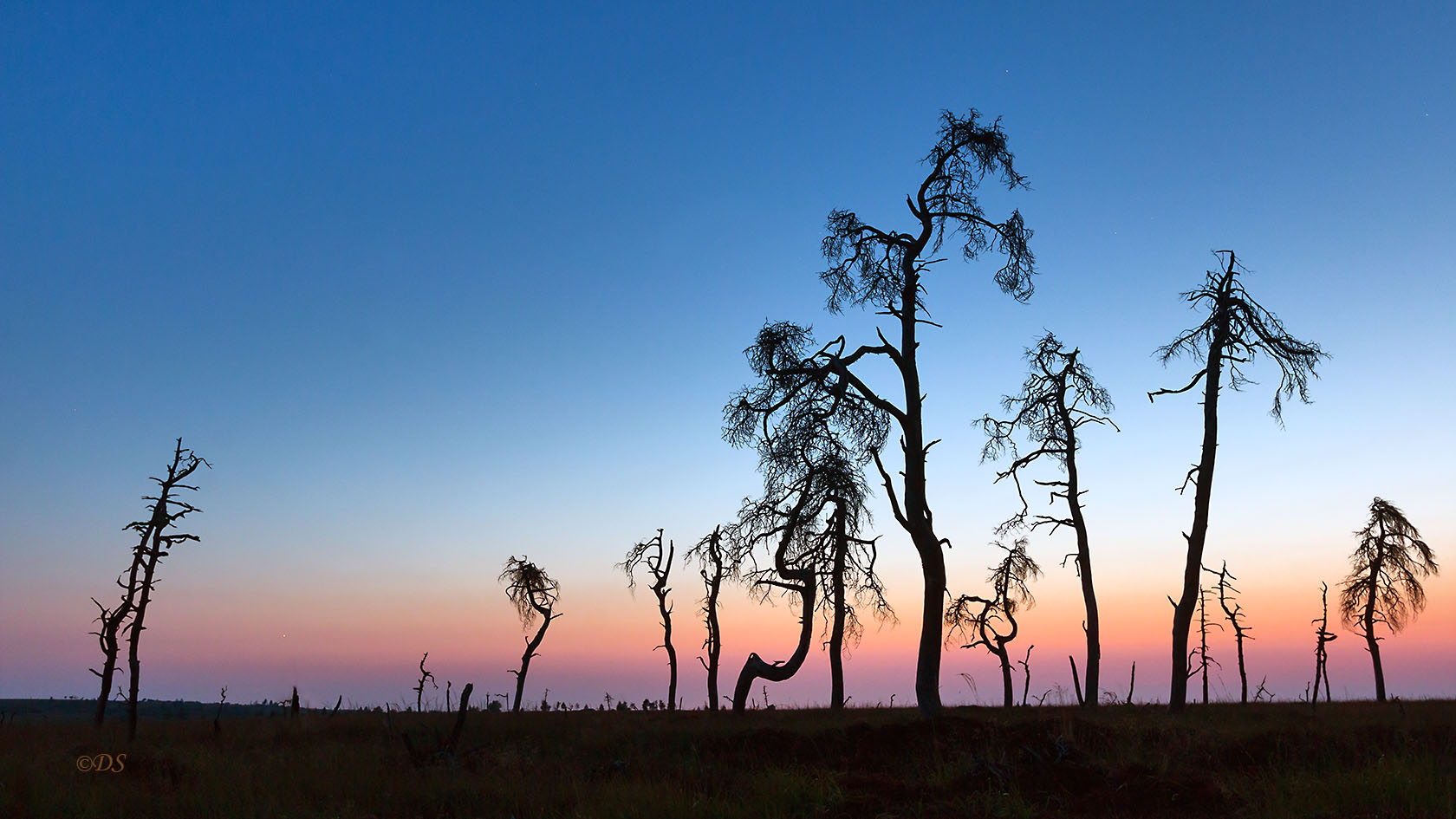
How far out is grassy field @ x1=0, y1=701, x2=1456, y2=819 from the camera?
37.5 ft

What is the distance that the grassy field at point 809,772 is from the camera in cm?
1143

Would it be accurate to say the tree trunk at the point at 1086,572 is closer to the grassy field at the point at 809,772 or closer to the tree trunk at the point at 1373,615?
the grassy field at the point at 809,772

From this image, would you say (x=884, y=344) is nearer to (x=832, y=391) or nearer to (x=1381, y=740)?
(x=832, y=391)

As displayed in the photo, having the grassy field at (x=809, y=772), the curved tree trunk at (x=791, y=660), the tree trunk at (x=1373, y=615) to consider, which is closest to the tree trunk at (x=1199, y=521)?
the grassy field at (x=809, y=772)

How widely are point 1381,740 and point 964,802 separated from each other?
9378 mm

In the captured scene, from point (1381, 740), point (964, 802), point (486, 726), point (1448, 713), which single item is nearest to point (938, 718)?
point (964, 802)

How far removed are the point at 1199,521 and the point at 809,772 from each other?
13.1 meters

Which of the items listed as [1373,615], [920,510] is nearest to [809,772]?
[920,510]

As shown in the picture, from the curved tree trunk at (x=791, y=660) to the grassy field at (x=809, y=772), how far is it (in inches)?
140

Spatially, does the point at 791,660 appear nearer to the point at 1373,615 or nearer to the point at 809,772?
the point at 809,772

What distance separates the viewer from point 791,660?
2416 cm

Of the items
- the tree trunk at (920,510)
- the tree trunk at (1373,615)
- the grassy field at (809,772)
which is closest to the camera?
the grassy field at (809,772)

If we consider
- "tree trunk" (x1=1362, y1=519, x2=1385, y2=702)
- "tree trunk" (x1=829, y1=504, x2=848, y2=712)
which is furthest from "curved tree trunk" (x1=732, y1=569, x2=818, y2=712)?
"tree trunk" (x1=1362, y1=519, x2=1385, y2=702)

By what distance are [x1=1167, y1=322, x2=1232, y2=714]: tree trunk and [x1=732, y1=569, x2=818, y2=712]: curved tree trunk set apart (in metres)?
8.90
